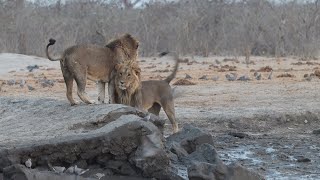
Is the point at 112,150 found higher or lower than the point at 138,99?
lower

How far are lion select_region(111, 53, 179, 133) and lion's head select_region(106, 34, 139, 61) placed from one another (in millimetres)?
395

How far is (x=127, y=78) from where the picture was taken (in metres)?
11.8

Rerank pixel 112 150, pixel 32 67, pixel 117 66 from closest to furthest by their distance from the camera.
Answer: pixel 112 150 → pixel 117 66 → pixel 32 67

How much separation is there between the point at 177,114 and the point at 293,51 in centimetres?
1637

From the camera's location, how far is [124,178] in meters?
9.77

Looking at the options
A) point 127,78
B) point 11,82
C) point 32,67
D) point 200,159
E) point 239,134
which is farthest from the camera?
point 32,67

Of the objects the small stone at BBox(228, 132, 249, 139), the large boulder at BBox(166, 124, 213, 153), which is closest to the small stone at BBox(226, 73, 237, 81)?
the small stone at BBox(228, 132, 249, 139)

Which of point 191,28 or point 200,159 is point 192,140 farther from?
point 191,28

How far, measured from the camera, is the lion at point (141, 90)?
1179cm

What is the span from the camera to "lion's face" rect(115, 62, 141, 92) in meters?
11.7

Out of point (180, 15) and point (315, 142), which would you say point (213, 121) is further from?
point (180, 15)

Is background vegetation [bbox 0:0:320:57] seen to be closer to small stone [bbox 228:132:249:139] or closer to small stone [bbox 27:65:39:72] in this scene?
small stone [bbox 27:65:39:72]

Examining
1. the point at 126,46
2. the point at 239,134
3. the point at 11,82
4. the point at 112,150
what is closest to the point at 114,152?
the point at 112,150

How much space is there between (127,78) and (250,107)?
4430 millimetres
